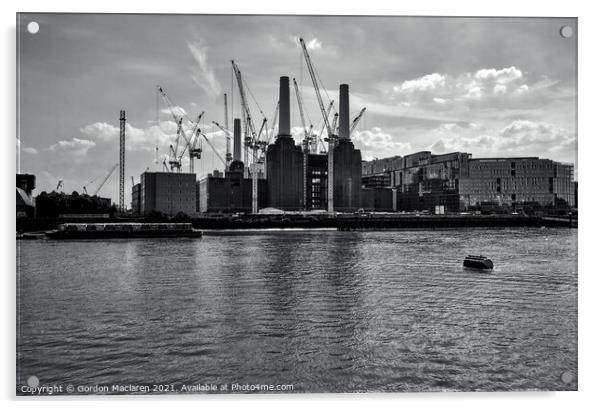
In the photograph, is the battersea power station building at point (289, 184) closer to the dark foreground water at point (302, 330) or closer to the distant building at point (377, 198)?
the distant building at point (377, 198)

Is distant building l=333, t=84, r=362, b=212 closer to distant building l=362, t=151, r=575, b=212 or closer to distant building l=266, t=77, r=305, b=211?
distant building l=266, t=77, r=305, b=211

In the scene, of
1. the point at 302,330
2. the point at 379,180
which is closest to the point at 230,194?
the point at 379,180

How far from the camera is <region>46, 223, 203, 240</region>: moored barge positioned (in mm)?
46200

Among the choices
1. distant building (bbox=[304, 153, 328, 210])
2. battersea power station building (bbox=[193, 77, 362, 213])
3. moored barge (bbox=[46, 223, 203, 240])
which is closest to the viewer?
moored barge (bbox=[46, 223, 203, 240])

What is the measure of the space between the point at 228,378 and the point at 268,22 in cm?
658

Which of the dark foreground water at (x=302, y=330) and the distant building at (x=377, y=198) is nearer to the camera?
the dark foreground water at (x=302, y=330)

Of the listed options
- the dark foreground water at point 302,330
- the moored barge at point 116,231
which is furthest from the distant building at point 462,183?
the moored barge at point 116,231

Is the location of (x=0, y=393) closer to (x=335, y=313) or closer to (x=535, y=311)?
(x=335, y=313)

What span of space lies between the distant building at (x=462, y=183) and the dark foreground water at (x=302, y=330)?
31422 mm

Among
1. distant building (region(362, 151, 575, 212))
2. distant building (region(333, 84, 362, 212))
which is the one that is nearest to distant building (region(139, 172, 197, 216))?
distant building (region(333, 84, 362, 212))

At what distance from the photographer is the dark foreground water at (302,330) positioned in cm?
803

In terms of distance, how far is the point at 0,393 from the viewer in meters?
7.77

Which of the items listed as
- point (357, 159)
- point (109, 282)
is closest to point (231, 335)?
point (109, 282)

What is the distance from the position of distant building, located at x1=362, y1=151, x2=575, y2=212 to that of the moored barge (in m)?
36.2
